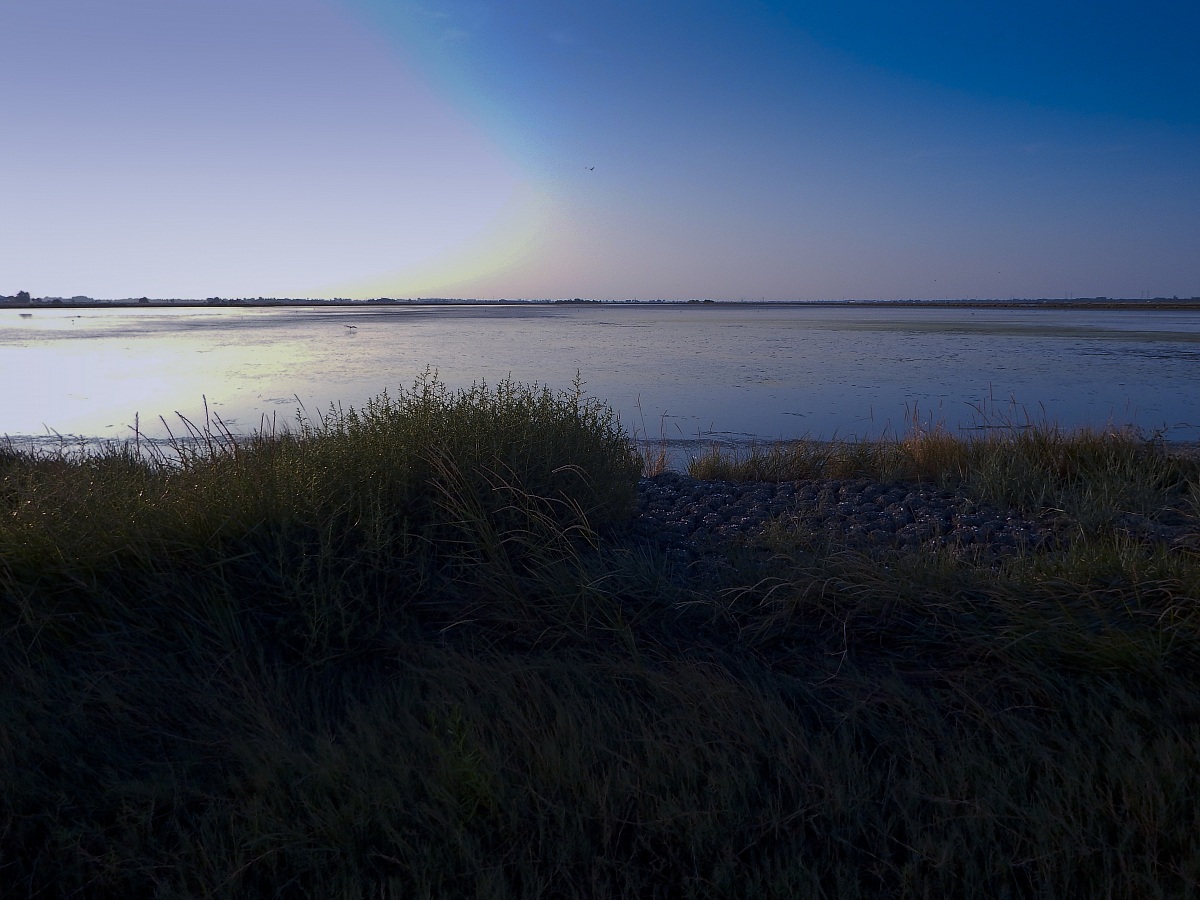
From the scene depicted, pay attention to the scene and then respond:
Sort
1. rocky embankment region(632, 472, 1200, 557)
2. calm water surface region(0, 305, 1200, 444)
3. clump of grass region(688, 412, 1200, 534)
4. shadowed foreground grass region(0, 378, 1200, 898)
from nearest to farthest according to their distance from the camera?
shadowed foreground grass region(0, 378, 1200, 898)
rocky embankment region(632, 472, 1200, 557)
clump of grass region(688, 412, 1200, 534)
calm water surface region(0, 305, 1200, 444)

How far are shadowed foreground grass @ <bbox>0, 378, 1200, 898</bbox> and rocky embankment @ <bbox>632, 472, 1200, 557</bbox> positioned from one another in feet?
1.13

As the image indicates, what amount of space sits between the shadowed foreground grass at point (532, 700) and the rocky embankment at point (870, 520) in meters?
0.34

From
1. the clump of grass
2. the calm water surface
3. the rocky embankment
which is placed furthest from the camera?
the calm water surface

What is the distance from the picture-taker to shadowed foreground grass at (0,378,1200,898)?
2.54 m

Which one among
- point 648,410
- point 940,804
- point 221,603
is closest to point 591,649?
point 940,804

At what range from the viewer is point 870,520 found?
233 inches

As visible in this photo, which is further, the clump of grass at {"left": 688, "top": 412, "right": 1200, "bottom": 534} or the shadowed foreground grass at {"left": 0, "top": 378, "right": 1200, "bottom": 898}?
the clump of grass at {"left": 688, "top": 412, "right": 1200, "bottom": 534}

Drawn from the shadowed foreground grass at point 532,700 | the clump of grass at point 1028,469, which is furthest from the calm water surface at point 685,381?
the shadowed foreground grass at point 532,700

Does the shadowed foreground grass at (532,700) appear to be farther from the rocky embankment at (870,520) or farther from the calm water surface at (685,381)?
the calm water surface at (685,381)

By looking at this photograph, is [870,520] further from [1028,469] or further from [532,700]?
[532,700]

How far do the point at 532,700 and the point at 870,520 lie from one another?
362 centimetres

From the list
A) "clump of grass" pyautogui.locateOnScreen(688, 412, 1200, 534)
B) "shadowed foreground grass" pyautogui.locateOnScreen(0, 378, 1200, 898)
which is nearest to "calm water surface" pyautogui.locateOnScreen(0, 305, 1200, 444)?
"clump of grass" pyautogui.locateOnScreen(688, 412, 1200, 534)

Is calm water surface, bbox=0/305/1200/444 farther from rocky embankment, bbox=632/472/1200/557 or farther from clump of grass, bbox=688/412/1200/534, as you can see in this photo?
rocky embankment, bbox=632/472/1200/557

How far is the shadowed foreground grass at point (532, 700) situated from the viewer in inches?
99.9
